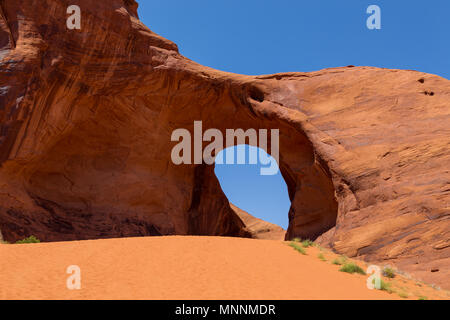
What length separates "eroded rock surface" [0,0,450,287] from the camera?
12.9 m

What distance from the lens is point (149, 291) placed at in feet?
20.0

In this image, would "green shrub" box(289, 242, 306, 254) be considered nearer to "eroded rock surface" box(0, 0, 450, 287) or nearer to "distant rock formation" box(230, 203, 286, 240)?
"eroded rock surface" box(0, 0, 450, 287)

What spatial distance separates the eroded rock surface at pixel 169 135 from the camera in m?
12.9

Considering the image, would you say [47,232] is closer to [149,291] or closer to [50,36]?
[50,36]

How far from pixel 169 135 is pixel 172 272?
1335 cm

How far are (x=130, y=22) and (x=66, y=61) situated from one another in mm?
3470

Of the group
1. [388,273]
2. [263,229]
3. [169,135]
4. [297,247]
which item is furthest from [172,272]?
[263,229]

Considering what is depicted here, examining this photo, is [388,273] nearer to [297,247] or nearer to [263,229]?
[297,247]

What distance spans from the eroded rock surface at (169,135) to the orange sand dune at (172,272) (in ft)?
15.4

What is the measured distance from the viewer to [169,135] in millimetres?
19969

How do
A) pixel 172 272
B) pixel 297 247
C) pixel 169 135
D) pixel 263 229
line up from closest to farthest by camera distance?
pixel 172 272 < pixel 297 247 < pixel 169 135 < pixel 263 229

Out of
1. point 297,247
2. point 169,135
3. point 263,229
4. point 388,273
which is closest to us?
point 388,273

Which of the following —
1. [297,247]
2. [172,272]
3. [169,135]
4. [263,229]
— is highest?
[169,135]
